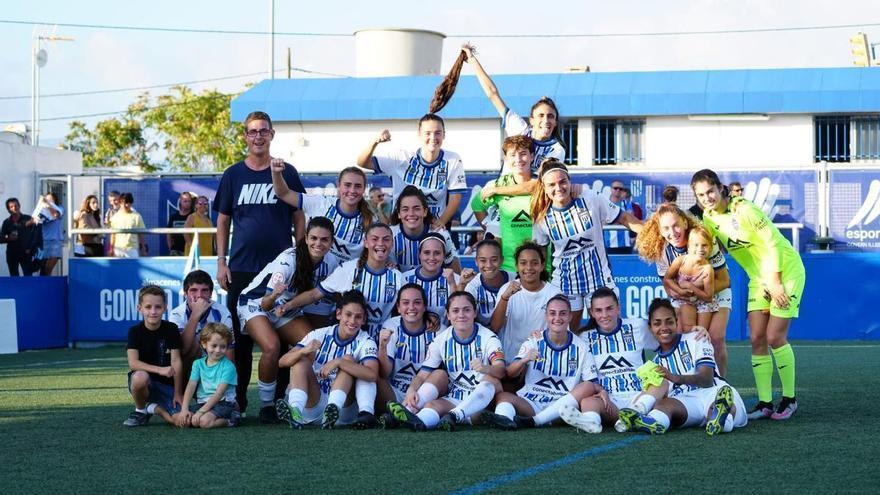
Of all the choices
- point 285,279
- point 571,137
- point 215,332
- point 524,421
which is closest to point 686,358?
point 524,421

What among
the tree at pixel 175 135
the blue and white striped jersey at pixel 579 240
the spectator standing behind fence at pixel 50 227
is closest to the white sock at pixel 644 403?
the blue and white striped jersey at pixel 579 240

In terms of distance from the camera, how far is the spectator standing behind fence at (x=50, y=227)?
1964 cm

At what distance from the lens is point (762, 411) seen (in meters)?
8.98

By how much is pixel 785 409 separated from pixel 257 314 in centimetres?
373

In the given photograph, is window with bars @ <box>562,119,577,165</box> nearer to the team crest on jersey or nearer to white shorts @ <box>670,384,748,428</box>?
the team crest on jersey

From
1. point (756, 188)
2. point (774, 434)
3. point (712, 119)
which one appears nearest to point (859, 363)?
point (756, 188)

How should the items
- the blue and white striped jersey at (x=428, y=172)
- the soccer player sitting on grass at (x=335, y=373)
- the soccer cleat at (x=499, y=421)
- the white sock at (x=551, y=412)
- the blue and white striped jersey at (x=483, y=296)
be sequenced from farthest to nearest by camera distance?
the blue and white striped jersey at (x=428, y=172), the blue and white striped jersey at (x=483, y=296), the soccer player sitting on grass at (x=335, y=373), the white sock at (x=551, y=412), the soccer cleat at (x=499, y=421)

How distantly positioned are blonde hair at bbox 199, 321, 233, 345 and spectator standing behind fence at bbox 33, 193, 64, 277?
11.5 meters

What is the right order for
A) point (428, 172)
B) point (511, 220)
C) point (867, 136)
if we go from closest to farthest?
point (511, 220) < point (428, 172) < point (867, 136)

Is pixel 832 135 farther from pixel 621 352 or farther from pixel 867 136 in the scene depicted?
pixel 621 352

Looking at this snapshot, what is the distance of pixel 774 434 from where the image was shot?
313 inches

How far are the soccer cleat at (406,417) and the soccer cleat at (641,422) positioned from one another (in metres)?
1.26

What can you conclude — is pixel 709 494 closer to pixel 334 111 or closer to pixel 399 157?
pixel 399 157

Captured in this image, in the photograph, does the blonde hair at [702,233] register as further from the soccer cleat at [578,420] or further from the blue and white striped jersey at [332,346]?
the blue and white striped jersey at [332,346]
